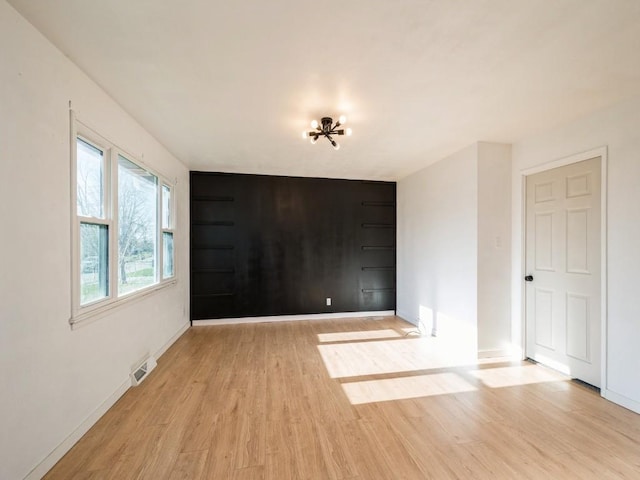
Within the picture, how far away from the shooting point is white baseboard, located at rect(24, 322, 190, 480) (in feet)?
5.33

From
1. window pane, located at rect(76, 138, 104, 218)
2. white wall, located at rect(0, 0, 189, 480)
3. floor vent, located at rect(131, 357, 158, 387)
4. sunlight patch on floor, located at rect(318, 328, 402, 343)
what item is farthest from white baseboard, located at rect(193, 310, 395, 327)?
window pane, located at rect(76, 138, 104, 218)

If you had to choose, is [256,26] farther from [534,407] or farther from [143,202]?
[534,407]

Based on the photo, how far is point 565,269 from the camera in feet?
9.56

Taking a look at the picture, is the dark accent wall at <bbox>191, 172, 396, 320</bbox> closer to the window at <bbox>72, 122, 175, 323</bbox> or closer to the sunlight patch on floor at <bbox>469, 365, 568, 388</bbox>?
the window at <bbox>72, 122, 175, 323</bbox>

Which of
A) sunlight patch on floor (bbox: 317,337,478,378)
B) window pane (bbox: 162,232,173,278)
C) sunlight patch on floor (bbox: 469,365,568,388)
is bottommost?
sunlight patch on floor (bbox: 317,337,478,378)

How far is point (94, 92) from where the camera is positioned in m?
2.16

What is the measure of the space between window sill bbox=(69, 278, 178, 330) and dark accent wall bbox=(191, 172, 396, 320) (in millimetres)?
1726

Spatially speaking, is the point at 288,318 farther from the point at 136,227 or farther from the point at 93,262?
the point at 93,262

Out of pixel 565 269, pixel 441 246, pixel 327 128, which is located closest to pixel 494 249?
pixel 565 269

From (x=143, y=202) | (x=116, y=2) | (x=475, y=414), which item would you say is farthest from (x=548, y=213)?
(x=143, y=202)

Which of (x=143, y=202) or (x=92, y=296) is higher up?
(x=143, y=202)

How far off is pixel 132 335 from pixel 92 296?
73 centimetres

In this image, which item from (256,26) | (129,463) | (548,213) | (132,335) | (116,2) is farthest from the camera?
(548,213)

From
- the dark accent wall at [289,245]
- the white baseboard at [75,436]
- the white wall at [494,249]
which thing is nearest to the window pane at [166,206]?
the dark accent wall at [289,245]
